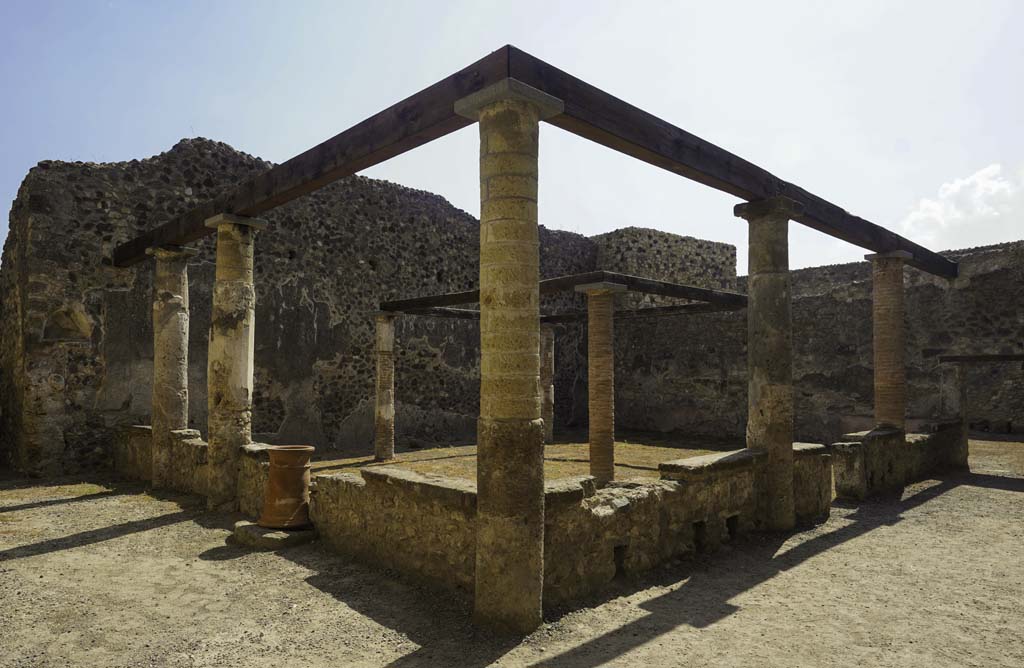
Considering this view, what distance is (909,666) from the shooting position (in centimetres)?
355

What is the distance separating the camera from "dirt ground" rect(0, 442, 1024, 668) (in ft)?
12.1

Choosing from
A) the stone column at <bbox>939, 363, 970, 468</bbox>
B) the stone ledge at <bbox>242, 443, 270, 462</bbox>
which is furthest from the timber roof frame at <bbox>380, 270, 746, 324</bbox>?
the stone column at <bbox>939, 363, 970, 468</bbox>

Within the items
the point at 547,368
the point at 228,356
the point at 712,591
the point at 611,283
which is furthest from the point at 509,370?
the point at 547,368

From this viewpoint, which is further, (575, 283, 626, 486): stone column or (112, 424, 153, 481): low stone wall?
(112, 424, 153, 481): low stone wall

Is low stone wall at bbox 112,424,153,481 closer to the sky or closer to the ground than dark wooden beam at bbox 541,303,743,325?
closer to the ground

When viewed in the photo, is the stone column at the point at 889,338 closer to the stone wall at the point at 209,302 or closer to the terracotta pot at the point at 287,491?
the terracotta pot at the point at 287,491

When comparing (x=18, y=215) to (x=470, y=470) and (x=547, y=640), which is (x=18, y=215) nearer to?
(x=470, y=470)

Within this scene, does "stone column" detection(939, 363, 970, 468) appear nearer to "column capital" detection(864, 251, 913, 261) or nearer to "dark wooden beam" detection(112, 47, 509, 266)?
"column capital" detection(864, 251, 913, 261)

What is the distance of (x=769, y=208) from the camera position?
22.3 ft

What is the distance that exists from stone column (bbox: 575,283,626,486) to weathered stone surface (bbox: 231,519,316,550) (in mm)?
4112

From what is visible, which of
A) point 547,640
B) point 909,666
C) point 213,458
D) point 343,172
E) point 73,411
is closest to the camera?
point 909,666

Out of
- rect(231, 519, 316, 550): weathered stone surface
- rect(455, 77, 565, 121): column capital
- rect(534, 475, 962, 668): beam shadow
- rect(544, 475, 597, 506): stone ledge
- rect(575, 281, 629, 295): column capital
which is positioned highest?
rect(455, 77, 565, 121): column capital

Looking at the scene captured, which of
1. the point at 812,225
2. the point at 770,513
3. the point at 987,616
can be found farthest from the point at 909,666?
the point at 812,225

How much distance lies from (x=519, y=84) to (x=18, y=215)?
10191 mm
